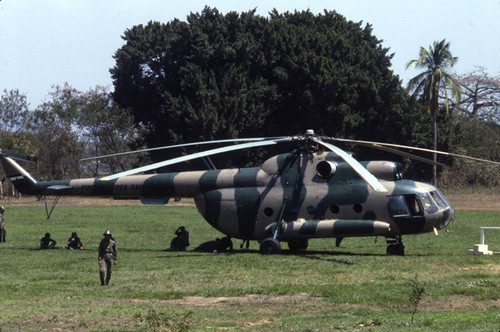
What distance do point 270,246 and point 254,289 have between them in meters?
6.81

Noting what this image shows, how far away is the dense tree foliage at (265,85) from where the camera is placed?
67.6 m

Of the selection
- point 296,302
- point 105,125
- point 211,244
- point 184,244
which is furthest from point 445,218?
point 105,125

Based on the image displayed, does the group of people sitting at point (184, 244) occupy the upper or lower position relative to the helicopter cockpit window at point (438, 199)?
lower

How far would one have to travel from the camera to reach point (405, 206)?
25094mm

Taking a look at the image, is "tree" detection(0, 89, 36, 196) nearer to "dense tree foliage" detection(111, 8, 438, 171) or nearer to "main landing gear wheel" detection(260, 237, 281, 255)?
"dense tree foliage" detection(111, 8, 438, 171)

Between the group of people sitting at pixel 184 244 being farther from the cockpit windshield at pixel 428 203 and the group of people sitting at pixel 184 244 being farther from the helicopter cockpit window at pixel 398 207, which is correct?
the cockpit windshield at pixel 428 203

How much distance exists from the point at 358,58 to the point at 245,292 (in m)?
A: 58.3

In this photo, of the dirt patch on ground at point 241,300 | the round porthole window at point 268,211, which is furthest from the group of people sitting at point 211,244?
the dirt patch on ground at point 241,300

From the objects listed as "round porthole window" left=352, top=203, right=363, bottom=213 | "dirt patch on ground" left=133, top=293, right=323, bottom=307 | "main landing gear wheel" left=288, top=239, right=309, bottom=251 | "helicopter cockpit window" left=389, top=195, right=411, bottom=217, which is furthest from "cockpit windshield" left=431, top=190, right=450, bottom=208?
"dirt patch on ground" left=133, top=293, right=323, bottom=307

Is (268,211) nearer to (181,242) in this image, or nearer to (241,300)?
(181,242)

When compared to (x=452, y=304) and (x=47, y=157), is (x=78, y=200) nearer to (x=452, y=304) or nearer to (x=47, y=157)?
(x=47, y=157)

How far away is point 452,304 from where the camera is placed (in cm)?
1705

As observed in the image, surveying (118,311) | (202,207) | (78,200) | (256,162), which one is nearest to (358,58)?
(256,162)

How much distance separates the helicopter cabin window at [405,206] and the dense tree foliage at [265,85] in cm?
4222
